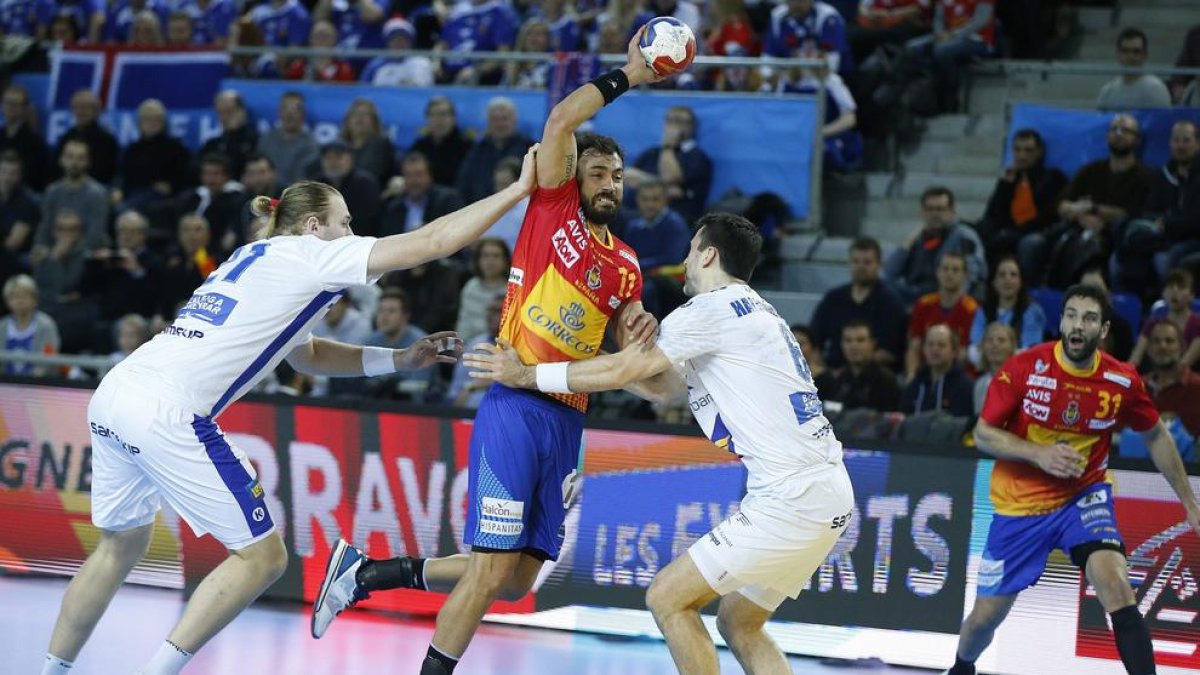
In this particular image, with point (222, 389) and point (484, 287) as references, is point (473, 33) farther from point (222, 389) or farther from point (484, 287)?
point (222, 389)

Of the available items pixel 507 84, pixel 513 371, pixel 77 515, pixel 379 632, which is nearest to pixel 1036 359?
pixel 513 371

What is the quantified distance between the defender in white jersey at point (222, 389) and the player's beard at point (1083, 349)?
118 inches

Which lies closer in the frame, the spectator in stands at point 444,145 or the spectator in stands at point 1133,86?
the spectator in stands at point 1133,86

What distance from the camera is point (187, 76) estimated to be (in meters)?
16.0

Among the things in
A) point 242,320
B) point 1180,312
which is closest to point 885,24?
point 1180,312

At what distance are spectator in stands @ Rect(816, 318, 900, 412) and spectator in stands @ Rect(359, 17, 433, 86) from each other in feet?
19.1

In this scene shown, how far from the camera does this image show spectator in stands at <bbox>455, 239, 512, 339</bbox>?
12.2 m

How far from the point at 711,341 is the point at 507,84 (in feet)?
28.8

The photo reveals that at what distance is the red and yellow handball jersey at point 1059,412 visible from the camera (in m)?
8.07

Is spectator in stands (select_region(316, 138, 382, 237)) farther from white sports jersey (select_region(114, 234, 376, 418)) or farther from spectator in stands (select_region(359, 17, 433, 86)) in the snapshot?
white sports jersey (select_region(114, 234, 376, 418))

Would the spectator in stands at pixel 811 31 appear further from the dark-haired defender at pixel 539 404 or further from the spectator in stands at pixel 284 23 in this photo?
the dark-haired defender at pixel 539 404

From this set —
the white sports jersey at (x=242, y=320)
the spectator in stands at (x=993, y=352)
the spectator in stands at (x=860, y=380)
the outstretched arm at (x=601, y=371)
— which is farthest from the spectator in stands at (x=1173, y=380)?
the white sports jersey at (x=242, y=320)

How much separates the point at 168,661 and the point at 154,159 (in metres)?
9.78

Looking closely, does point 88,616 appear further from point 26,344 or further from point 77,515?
point 26,344
